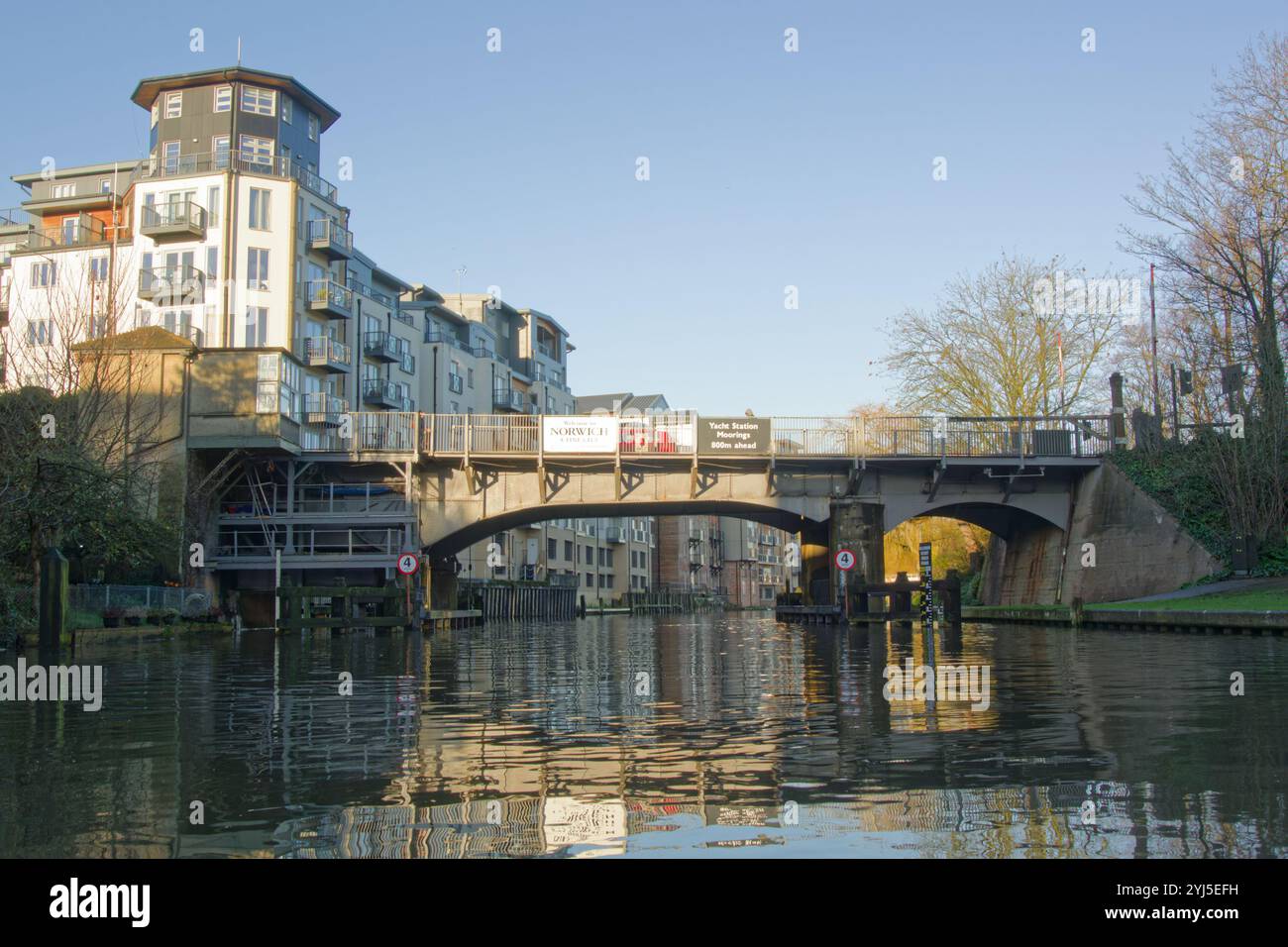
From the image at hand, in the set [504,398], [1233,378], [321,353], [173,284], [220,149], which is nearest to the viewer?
[1233,378]

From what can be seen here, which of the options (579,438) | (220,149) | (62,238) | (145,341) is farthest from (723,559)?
(145,341)

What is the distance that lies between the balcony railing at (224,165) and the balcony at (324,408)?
10.9 m

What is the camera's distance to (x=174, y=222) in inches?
2254

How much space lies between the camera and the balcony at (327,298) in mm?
60938

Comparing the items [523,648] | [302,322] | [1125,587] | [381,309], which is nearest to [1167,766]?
[523,648]

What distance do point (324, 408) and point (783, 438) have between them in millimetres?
24542

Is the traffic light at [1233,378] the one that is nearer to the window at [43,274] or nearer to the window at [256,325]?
the window at [256,325]

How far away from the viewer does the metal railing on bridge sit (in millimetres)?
47719

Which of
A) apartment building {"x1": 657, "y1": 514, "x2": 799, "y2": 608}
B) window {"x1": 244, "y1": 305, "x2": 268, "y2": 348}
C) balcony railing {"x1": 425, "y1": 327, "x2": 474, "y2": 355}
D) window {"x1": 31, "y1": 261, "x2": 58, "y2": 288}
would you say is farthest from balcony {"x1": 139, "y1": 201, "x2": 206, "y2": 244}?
apartment building {"x1": 657, "y1": 514, "x2": 799, "y2": 608}

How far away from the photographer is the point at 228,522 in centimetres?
4725

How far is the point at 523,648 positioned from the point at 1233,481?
26414mm

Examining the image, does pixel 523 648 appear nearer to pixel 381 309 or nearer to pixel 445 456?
pixel 445 456

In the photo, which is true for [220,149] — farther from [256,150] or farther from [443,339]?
[443,339]

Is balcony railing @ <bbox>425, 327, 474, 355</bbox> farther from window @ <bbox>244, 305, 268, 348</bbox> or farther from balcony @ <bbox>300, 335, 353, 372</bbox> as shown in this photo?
window @ <bbox>244, 305, 268, 348</bbox>
